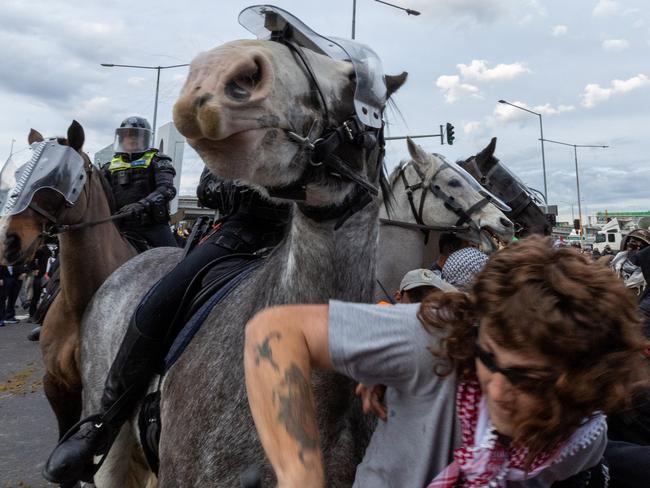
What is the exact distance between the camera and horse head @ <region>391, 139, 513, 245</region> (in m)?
4.67

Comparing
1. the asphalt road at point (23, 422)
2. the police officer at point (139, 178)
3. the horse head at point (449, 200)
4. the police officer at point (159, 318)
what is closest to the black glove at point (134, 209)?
the police officer at point (139, 178)

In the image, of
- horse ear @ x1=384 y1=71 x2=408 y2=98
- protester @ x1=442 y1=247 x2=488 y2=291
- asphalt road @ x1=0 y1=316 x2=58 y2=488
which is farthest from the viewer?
asphalt road @ x1=0 y1=316 x2=58 y2=488

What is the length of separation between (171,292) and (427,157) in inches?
116

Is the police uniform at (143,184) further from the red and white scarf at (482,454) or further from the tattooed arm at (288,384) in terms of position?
the red and white scarf at (482,454)

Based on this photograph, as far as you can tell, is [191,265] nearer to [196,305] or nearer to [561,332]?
[196,305]

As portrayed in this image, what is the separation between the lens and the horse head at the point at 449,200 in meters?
4.67

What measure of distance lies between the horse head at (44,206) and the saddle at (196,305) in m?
1.89

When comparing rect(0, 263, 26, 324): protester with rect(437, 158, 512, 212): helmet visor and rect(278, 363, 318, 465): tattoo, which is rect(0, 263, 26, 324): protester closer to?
rect(437, 158, 512, 212): helmet visor

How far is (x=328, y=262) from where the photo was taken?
211 centimetres

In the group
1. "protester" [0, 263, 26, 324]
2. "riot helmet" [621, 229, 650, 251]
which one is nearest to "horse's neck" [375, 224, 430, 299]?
"riot helmet" [621, 229, 650, 251]

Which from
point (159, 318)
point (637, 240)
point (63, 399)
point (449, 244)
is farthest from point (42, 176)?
point (637, 240)

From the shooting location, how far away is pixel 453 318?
1.43 m

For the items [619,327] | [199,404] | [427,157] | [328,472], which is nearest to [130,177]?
[427,157]

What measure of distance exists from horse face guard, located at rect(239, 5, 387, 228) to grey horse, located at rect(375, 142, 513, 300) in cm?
242
